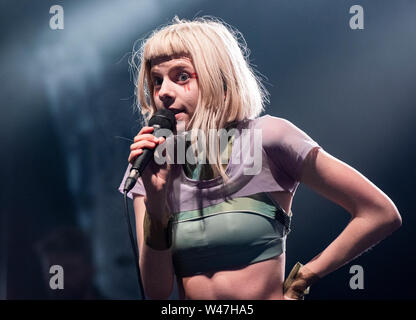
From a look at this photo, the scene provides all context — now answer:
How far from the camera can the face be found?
129 centimetres

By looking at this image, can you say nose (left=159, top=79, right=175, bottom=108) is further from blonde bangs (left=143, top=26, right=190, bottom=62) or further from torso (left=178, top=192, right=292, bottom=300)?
torso (left=178, top=192, right=292, bottom=300)

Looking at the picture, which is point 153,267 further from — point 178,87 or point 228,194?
point 178,87

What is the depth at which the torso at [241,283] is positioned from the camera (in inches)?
48.5

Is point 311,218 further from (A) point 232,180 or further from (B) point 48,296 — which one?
(B) point 48,296

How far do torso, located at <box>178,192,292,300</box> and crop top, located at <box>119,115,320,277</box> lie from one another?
2cm

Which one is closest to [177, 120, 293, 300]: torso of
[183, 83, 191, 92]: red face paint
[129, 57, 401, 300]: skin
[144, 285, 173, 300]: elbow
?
[129, 57, 401, 300]: skin

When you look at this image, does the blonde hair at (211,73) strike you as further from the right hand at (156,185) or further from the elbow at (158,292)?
the elbow at (158,292)

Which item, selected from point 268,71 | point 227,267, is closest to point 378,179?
point 268,71

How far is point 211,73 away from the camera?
4.24ft

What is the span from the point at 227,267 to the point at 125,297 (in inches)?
16.9

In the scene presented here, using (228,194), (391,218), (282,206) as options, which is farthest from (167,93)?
(391,218)

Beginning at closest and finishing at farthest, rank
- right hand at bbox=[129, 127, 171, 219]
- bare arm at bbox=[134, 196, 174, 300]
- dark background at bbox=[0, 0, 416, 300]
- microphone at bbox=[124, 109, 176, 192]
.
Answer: microphone at bbox=[124, 109, 176, 192] → right hand at bbox=[129, 127, 171, 219] → bare arm at bbox=[134, 196, 174, 300] → dark background at bbox=[0, 0, 416, 300]

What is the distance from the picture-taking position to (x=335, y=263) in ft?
4.21

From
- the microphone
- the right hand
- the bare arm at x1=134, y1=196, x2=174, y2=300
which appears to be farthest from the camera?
the bare arm at x1=134, y1=196, x2=174, y2=300
